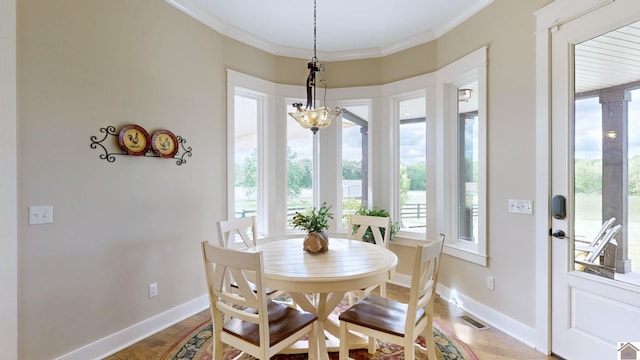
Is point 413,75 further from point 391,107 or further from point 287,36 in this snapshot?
point 287,36

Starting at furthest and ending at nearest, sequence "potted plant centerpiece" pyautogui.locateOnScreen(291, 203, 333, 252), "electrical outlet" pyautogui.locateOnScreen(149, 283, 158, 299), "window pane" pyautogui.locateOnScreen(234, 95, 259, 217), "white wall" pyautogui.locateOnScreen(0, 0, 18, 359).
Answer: "window pane" pyautogui.locateOnScreen(234, 95, 259, 217), "electrical outlet" pyautogui.locateOnScreen(149, 283, 158, 299), "potted plant centerpiece" pyautogui.locateOnScreen(291, 203, 333, 252), "white wall" pyautogui.locateOnScreen(0, 0, 18, 359)

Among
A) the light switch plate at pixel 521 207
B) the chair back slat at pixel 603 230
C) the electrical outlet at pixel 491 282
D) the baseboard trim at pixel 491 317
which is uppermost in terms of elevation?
the light switch plate at pixel 521 207

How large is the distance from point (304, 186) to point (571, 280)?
2795 millimetres

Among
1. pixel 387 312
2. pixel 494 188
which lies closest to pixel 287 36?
pixel 494 188

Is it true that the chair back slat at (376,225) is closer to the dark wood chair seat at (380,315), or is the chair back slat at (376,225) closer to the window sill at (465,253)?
the dark wood chair seat at (380,315)

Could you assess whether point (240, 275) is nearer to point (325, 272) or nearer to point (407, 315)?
point (325, 272)

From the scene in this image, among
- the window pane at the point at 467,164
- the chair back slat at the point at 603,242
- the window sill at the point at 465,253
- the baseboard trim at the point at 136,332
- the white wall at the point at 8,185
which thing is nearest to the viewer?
the white wall at the point at 8,185

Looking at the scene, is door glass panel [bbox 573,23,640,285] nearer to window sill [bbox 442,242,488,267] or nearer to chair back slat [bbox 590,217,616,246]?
chair back slat [bbox 590,217,616,246]

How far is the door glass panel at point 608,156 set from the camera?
6.21ft

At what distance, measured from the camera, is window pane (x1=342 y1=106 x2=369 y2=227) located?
13.5 ft

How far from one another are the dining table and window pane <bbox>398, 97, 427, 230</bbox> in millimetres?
1460

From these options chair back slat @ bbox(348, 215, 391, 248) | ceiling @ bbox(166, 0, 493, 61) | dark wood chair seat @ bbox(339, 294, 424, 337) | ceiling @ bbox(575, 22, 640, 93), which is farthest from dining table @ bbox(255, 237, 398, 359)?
ceiling @ bbox(166, 0, 493, 61)

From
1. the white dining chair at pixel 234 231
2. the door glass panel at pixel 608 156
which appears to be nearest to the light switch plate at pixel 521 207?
the door glass panel at pixel 608 156

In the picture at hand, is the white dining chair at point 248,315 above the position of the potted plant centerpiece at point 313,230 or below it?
below
